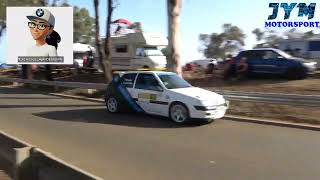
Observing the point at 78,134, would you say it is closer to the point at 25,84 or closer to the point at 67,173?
the point at 67,173

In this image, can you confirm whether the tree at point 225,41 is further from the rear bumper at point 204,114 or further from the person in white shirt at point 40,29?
the rear bumper at point 204,114

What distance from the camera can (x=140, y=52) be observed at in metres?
34.2

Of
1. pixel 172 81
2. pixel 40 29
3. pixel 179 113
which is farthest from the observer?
pixel 40 29

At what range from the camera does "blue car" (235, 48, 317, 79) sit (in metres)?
23.0

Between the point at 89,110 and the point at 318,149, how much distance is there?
9.73 metres

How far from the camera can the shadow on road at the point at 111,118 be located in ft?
49.2

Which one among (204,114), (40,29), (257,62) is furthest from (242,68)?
(40,29)

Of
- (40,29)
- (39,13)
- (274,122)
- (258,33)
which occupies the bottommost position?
(274,122)

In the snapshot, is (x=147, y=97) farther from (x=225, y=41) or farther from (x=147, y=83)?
(x=225, y=41)

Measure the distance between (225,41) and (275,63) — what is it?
67657mm

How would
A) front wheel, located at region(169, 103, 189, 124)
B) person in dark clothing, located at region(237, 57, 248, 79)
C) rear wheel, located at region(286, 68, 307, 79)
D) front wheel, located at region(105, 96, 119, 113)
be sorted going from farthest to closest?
Answer: person in dark clothing, located at region(237, 57, 248, 79), rear wheel, located at region(286, 68, 307, 79), front wheel, located at region(105, 96, 119, 113), front wheel, located at region(169, 103, 189, 124)

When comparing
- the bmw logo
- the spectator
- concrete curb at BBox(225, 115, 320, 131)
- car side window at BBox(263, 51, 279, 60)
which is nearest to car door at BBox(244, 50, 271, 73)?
car side window at BBox(263, 51, 279, 60)

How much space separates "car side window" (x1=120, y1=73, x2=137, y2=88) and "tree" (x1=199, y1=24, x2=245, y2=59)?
7232cm

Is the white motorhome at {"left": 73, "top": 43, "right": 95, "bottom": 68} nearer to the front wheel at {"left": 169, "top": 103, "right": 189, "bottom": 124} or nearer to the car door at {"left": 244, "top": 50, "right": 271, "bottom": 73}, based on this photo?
the car door at {"left": 244, "top": 50, "right": 271, "bottom": 73}
